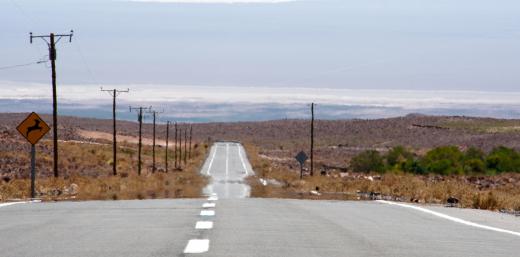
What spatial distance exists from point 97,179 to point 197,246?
146 ft

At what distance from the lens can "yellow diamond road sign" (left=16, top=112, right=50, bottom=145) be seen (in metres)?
34.8

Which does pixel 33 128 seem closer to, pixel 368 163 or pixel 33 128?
pixel 33 128

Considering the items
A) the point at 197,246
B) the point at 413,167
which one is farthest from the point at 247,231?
the point at 413,167

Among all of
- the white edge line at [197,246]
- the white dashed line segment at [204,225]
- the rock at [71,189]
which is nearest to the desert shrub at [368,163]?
the rock at [71,189]

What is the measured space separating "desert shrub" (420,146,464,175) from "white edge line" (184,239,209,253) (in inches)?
3366

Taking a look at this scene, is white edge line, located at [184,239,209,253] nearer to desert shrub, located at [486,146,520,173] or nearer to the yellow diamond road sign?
the yellow diamond road sign

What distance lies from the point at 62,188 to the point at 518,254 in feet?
103

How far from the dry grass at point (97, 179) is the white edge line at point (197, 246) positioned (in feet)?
62.6

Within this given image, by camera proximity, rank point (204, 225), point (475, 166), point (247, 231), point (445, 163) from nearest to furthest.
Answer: point (247, 231)
point (204, 225)
point (445, 163)
point (475, 166)

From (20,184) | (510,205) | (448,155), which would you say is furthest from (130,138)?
(510,205)

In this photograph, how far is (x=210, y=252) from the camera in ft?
38.8

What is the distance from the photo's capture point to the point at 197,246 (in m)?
12.5

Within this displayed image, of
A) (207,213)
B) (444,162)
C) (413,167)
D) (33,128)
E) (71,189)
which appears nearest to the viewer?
(207,213)

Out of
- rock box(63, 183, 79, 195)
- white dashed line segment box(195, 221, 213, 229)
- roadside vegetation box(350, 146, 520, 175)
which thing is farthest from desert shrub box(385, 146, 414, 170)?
white dashed line segment box(195, 221, 213, 229)
